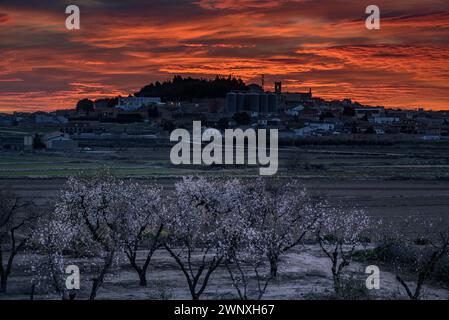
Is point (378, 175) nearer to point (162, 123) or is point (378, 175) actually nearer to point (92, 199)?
point (92, 199)

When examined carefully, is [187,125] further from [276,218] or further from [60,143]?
[276,218]

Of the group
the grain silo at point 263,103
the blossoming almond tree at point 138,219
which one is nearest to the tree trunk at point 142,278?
the blossoming almond tree at point 138,219

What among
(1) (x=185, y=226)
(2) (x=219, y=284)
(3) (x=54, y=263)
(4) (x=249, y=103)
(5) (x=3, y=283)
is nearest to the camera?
(3) (x=54, y=263)

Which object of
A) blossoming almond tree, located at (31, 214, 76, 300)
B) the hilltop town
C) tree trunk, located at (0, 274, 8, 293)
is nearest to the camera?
blossoming almond tree, located at (31, 214, 76, 300)

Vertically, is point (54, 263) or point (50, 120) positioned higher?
point (50, 120)

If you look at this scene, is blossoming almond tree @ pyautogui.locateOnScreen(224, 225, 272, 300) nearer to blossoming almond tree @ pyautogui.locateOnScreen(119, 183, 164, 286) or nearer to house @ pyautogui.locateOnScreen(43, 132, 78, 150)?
blossoming almond tree @ pyautogui.locateOnScreen(119, 183, 164, 286)

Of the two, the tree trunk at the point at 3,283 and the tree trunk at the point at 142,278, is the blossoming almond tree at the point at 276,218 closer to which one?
the tree trunk at the point at 142,278

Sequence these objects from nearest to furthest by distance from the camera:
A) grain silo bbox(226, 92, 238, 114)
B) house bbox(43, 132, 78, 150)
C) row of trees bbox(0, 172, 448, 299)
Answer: row of trees bbox(0, 172, 448, 299) < house bbox(43, 132, 78, 150) < grain silo bbox(226, 92, 238, 114)

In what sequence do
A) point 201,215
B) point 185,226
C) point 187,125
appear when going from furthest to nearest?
point 187,125 < point 201,215 < point 185,226

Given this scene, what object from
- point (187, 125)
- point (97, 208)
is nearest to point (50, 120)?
point (187, 125)

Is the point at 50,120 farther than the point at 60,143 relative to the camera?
Yes

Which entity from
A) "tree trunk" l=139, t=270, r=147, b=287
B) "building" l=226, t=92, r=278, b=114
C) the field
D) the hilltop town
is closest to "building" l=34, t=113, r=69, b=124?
the hilltop town

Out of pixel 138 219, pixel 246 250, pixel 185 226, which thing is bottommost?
pixel 246 250
